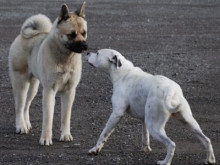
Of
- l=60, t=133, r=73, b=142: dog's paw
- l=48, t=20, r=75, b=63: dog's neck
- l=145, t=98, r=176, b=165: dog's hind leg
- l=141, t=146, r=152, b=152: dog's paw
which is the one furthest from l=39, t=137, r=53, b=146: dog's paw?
l=145, t=98, r=176, b=165: dog's hind leg

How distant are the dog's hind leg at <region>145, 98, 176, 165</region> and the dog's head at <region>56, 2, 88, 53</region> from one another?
66.2 inches

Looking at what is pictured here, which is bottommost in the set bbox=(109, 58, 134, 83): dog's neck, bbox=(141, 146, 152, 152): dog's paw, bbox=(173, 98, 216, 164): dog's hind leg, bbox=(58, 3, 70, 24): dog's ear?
bbox=(141, 146, 152, 152): dog's paw

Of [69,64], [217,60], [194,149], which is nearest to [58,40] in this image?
[69,64]

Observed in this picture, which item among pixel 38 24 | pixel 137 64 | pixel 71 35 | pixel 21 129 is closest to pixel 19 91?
pixel 21 129

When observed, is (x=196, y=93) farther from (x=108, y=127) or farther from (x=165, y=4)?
(x=165, y=4)

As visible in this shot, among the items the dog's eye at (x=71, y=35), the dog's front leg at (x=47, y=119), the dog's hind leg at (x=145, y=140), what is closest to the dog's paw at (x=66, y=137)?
the dog's front leg at (x=47, y=119)

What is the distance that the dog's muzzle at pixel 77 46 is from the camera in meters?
9.64

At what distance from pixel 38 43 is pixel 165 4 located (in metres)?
21.8

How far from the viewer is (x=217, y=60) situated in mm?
16656

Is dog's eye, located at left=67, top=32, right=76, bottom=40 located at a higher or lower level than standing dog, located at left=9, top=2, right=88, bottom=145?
higher

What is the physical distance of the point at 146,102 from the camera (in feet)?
28.1

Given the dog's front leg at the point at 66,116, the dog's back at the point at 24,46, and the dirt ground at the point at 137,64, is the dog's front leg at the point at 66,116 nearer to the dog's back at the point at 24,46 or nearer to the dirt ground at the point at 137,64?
the dirt ground at the point at 137,64

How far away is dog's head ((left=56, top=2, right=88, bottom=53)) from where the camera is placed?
9.70 m

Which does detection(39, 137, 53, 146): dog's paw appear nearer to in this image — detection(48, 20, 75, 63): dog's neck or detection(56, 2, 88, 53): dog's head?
detection(48, 20, 75, 63): dog's neck
